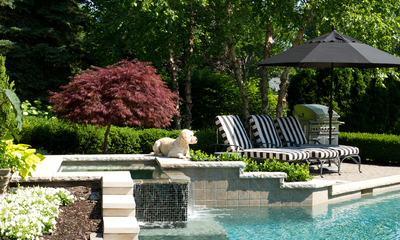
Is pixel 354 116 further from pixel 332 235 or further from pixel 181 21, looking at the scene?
pixel 332 235

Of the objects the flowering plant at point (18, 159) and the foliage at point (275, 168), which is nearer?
the flowering plant at point (18, 159)

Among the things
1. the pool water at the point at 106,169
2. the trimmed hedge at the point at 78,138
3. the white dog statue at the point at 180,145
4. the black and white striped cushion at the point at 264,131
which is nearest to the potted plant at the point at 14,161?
the pool water at the point at 106,169

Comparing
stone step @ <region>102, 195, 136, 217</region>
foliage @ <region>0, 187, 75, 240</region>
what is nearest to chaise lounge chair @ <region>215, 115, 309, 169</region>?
stone step @ <region>102, 195, 136, 217</region>

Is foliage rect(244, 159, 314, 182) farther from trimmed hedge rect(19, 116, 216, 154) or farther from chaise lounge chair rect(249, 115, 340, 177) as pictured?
trimmed hedge rect(19, 116, 216, 154)

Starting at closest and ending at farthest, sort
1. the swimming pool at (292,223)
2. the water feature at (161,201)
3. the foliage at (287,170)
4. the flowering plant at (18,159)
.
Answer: the flowering plant at (18,159)
the swimming pool at (292,223)
the water feature at (161,201)
the foliage at (287,170)

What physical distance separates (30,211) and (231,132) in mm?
4167

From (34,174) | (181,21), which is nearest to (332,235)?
(34,174)

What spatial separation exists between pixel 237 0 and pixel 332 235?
21.4 feet

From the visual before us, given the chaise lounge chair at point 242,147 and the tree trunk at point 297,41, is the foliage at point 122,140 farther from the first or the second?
the tree trunk at point 297,41

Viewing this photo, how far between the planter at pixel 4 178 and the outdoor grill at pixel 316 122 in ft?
21.4

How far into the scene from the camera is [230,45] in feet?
35.3

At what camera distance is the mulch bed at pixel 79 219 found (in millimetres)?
3996

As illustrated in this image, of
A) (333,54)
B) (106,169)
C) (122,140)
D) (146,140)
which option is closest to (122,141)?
(122,140)

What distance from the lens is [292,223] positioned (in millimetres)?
5359
